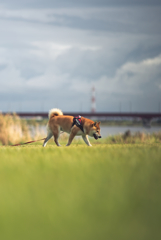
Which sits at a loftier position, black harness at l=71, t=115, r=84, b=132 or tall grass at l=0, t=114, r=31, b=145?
black harness at l=71, t=115, r=84, b=132

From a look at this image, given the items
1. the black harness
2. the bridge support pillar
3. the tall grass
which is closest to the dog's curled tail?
the black harness

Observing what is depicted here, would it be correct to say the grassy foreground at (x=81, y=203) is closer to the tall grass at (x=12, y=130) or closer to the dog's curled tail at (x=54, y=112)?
the dog's curled tail at (x=54, y=112)

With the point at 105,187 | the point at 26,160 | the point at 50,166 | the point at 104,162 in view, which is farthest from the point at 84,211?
the point at 26,160

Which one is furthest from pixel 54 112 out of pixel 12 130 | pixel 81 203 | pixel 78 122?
pixel 12 130

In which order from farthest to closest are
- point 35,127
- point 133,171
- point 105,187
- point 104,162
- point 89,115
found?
1. point 89,115
2. point 35,127
3. point 104,162
4. point 133,171
5. point 105,187

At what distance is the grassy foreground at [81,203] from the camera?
2969 millimetres

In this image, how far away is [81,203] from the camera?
3.61 m

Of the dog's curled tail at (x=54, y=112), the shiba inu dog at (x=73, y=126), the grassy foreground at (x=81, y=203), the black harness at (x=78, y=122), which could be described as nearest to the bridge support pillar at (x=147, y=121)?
the dog's curled tail at (x=54, y=112)

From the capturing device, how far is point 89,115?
64.6m

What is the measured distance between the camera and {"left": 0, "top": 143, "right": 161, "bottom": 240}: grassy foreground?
9.74 feet

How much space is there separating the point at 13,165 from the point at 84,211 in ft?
10.0

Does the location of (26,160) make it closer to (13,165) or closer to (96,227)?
(13,165)

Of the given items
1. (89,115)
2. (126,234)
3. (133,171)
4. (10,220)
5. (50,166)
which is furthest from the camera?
(89,115)

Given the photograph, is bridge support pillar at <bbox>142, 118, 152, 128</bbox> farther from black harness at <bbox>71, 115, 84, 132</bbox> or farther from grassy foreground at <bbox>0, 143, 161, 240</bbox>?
grassy foreground at <bbox>0, 143, 161, 240</bbox>
